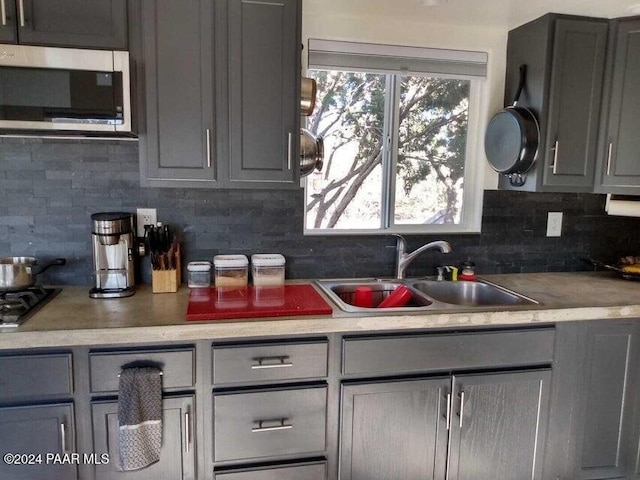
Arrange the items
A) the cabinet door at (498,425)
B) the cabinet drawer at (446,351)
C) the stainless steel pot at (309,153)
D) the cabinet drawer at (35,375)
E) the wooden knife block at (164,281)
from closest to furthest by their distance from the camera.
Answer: the cabinet drawer at (35,375)
the cabinet drawer at (446,351)
the cabinet door at (498,425)
the wooden knife block at (164,281)
the stainless steel pot at (309,153)

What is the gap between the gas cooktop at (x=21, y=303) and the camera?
1.50m

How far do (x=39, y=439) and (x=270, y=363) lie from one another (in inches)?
31.8

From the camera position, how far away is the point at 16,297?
1689 millimetres

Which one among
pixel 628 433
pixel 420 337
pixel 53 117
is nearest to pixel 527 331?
pixel 420 337

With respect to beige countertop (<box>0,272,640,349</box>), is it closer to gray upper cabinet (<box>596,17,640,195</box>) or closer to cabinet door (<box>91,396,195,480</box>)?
cabinet door (<box>91,396,195,480</box>)

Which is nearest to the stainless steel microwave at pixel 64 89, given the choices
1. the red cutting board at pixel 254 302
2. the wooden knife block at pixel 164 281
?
the wooden knife block at pixel 164 281

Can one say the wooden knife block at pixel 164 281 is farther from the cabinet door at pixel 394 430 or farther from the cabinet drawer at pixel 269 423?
the cabinet door at pixel 394 430

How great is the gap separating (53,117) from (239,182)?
0.70 m

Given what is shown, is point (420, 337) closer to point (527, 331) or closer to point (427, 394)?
point (427, 394)

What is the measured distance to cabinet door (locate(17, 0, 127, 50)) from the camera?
5.36 feet

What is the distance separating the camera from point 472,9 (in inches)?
81.7

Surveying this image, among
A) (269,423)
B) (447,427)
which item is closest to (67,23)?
(269,423)

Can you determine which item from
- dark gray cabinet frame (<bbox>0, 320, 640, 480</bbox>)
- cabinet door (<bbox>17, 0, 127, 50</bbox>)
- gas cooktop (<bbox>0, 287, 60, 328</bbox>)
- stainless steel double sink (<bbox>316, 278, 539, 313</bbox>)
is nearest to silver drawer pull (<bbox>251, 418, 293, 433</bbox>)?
dark gray cabinet frame (<bbox>0, 320, 640, 480</bbox>)

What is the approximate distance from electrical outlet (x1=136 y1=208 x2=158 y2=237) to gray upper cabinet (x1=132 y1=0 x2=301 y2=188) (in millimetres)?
260
